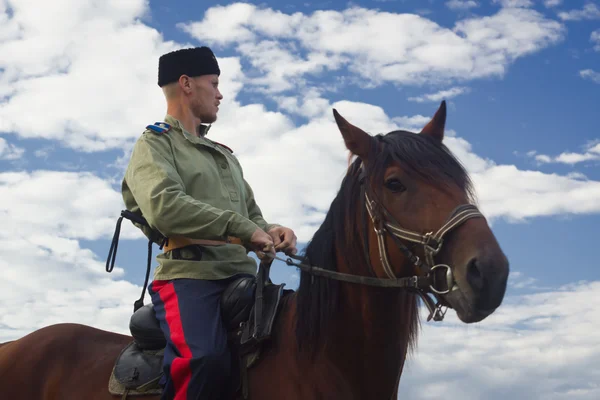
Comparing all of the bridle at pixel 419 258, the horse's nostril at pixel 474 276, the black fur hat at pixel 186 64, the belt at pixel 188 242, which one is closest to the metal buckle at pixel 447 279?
the bridle at pixel 419 258

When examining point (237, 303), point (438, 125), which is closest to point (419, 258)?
point (438, 125)

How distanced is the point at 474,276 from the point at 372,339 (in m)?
0.98

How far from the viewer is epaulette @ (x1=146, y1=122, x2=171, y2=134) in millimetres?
5350

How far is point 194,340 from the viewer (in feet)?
14.8

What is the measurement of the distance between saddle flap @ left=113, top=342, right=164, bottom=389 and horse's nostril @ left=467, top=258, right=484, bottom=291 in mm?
2665

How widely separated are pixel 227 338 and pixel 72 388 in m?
1.74

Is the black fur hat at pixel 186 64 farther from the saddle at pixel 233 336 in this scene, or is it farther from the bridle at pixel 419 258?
the bridle at pixel 419 258

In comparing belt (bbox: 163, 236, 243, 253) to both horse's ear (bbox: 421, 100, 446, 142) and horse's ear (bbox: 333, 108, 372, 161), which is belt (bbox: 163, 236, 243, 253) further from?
horse's ear (bbox: 421, 100, 446, 142)

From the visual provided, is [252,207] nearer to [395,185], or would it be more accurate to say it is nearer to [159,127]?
[159,127]

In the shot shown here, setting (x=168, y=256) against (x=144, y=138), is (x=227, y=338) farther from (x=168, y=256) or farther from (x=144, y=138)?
(x=144, y=138)

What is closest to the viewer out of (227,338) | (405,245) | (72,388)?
(405,245)

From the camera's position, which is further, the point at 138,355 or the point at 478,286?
the point at 138,355

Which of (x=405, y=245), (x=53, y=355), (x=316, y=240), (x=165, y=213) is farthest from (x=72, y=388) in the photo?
(x=405, y=245)

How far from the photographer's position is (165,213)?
15.3ft
